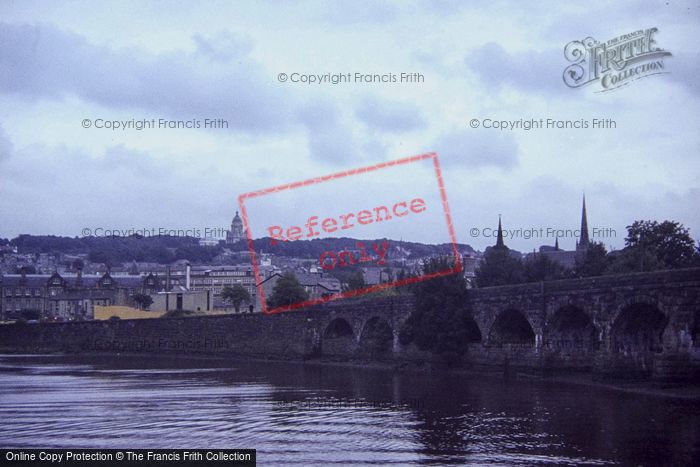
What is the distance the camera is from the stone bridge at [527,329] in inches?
1259

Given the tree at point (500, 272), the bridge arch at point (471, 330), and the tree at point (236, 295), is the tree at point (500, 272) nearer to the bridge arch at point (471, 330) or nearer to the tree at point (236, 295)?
the bridge arch at point (471, 330)

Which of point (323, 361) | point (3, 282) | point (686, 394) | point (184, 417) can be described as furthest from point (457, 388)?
point (3, 282)

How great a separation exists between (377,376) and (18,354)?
41.2 m

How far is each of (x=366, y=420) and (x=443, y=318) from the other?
19.6 metres

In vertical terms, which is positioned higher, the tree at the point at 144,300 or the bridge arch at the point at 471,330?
the tree at the point at 144,300

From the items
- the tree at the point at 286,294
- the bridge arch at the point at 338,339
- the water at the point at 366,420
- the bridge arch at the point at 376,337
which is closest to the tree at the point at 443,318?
the water at the point at 366,420

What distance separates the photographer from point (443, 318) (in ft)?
147

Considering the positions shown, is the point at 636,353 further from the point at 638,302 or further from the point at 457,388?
the point at 457,388

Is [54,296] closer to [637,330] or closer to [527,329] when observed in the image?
[527,329]

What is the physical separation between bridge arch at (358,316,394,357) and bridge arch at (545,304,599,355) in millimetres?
13758

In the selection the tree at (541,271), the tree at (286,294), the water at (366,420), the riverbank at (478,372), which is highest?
the tree at (541,271)

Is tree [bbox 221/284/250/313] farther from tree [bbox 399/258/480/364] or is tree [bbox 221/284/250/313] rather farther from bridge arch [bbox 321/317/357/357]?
tree [bbox 399/258/480/364]

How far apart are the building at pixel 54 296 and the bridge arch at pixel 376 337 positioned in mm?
64645

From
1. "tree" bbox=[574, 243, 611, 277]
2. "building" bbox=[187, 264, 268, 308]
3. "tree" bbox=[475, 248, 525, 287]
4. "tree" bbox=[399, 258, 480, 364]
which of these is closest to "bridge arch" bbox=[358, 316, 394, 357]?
"tree" bbox=[399, 258, 480, 364]
